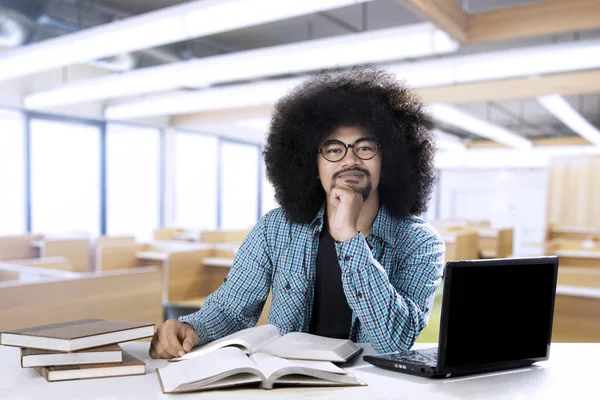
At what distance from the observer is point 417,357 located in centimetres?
129

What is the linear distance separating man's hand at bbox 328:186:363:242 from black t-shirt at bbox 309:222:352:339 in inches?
9.6

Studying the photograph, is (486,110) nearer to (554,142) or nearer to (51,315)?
(554,142)

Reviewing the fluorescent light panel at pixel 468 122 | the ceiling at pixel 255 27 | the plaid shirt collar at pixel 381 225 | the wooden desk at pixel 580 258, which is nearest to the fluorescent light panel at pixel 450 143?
the fluorescent light panel at pixel 468 122

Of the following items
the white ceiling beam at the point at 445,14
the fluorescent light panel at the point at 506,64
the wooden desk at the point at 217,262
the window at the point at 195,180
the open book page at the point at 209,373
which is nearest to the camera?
the open book page at the point at 209,373

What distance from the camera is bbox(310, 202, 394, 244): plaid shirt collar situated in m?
1.72

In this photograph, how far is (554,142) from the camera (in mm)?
12203

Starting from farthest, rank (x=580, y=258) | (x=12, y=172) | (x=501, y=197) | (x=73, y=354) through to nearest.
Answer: (x=501, y=197)
(x=12, y=172)
(x=580, y=258)
(x=73, y=354)

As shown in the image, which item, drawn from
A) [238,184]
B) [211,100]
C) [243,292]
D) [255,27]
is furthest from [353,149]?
[238,184]

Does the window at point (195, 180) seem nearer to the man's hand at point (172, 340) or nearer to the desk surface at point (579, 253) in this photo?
the desk surface at point (579, 253)

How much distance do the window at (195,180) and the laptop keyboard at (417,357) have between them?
27.7 feet

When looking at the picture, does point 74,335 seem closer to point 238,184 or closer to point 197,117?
point 197,117

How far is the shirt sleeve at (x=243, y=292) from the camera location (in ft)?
5.58

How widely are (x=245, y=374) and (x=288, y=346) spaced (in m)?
0.20

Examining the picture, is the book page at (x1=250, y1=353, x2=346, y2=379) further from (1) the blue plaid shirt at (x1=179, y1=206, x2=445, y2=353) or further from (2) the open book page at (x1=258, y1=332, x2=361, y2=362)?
(1) the blue plaid shirt at (x1=179, y1=206, x2=445, y2=353)
